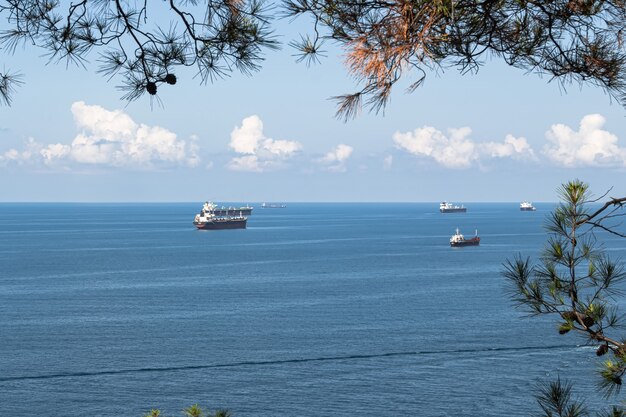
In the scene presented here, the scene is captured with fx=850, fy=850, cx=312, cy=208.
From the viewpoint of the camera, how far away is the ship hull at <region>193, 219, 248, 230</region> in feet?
598

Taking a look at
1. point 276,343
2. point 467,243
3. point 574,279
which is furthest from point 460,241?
point 574,279

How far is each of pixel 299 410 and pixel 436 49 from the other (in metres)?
35.5

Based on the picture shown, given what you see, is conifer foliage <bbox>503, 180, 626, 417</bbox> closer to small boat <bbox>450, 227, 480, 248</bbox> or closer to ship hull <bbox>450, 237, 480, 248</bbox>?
small boat <bbox>450, 227, 480, 248</bbox>

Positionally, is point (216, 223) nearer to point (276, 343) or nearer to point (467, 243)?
point (467, 243)

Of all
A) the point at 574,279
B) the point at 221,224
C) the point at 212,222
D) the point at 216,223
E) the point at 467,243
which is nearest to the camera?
the point at 574,279

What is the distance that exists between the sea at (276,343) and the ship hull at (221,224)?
7996 cm

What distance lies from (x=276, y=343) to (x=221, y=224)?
433ft

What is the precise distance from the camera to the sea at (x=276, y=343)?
142 feet

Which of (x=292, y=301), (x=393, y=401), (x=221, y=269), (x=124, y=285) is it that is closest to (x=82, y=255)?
(x=221, y=269)

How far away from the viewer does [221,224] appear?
185750mm

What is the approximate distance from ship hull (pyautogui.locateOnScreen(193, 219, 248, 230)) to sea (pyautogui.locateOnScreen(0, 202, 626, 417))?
7996 cm

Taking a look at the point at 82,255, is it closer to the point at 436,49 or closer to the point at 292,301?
the point at 292,301

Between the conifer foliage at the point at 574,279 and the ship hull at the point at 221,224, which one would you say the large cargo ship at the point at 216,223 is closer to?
the ship hull at the point at 221,224

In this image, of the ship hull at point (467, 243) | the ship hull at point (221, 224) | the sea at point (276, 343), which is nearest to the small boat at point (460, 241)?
the ship hull at point (467, 243)
